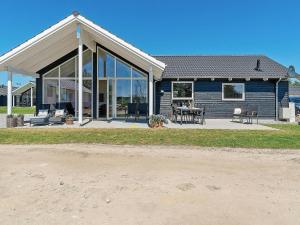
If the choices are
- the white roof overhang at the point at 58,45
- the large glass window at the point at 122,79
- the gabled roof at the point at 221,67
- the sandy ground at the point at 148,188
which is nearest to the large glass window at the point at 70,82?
the large glass window at the point at 122,79

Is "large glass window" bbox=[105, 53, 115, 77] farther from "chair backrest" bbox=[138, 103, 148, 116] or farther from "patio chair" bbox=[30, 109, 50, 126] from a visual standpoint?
"patio chair" bbox=[30, 109, 50, 126]

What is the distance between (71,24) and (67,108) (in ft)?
16.8

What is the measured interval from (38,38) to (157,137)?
6.75 meters

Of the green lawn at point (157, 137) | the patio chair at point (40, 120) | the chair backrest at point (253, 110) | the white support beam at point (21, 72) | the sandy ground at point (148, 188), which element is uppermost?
the white support beam at point (21, 72)

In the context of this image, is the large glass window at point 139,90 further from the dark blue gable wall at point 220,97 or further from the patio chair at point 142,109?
the dark blue gable wall at point 220,97

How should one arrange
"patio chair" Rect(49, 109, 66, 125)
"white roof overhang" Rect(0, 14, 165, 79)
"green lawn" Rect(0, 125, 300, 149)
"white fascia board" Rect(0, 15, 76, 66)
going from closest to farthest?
"green lawn" Rect(0, 125, 300, 149) < "white fascia board" Rect(0, 15, 76, 66) < "white roof overhang" Rect(0, 14, 165, 79) < "patio chair" Rect(49, 109, 66, 125)

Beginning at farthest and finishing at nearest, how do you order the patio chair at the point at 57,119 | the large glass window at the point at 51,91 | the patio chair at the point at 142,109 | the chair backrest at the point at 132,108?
1. the large glass window at the point at 51,91
2. the patio chair at the point at 142,109
3. the chair backrest at the point at 132,108
4. the patio chair at the point at 57,119

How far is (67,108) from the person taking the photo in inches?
629

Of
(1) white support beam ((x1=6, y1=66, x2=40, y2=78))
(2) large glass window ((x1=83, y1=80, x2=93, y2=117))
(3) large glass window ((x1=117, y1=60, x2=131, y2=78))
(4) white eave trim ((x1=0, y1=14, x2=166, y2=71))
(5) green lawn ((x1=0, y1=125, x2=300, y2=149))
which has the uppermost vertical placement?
(4) white eave trim ((x1=0, y1=14, x2=166, y2=71))

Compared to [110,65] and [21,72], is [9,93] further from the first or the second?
[110,65]

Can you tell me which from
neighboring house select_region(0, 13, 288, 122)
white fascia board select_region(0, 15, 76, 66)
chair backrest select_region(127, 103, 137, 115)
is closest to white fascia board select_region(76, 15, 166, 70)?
neighboring house select_region(0, 13, 288, 122)

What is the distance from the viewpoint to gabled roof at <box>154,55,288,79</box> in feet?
59.1

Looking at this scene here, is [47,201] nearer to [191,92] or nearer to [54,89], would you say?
[54,89]

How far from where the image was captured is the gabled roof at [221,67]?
709 inches
